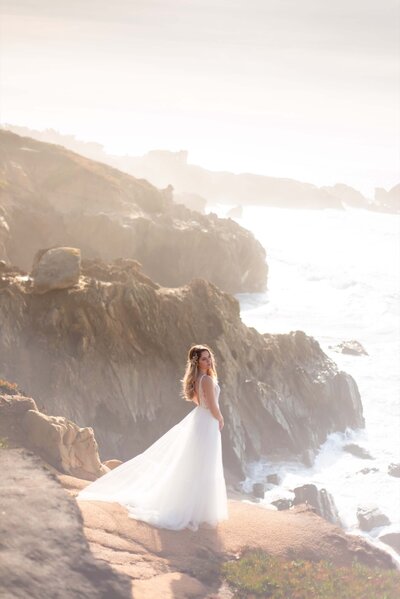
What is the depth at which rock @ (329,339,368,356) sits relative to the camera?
50250 millimetres

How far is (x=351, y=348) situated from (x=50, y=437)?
38.5m

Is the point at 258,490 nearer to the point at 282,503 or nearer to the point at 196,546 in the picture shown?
the point at 282,503

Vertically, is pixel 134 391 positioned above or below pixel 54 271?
below

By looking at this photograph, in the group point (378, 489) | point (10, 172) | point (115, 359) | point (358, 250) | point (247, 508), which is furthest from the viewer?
point (358, 250)

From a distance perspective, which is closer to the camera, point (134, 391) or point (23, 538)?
point (23, 538)

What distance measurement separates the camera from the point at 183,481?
12031mm

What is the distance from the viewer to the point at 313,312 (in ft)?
222

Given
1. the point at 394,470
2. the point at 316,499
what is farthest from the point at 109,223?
the point at 316,499

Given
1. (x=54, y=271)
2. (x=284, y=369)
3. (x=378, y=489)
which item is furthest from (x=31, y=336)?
(x=378, y=489)

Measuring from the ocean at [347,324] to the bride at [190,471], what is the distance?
15004mm

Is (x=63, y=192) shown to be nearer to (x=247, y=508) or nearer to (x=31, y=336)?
(x=31, y=336)

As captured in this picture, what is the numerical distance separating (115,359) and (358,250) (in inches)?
3917

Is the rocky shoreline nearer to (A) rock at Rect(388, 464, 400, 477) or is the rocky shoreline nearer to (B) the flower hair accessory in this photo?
(B) the flower hair accessory

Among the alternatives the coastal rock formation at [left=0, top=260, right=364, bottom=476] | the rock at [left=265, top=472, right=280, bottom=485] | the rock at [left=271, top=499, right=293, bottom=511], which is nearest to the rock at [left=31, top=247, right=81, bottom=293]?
the coastal rock formation at [left=0, top=260, right=364, bottom=476]
